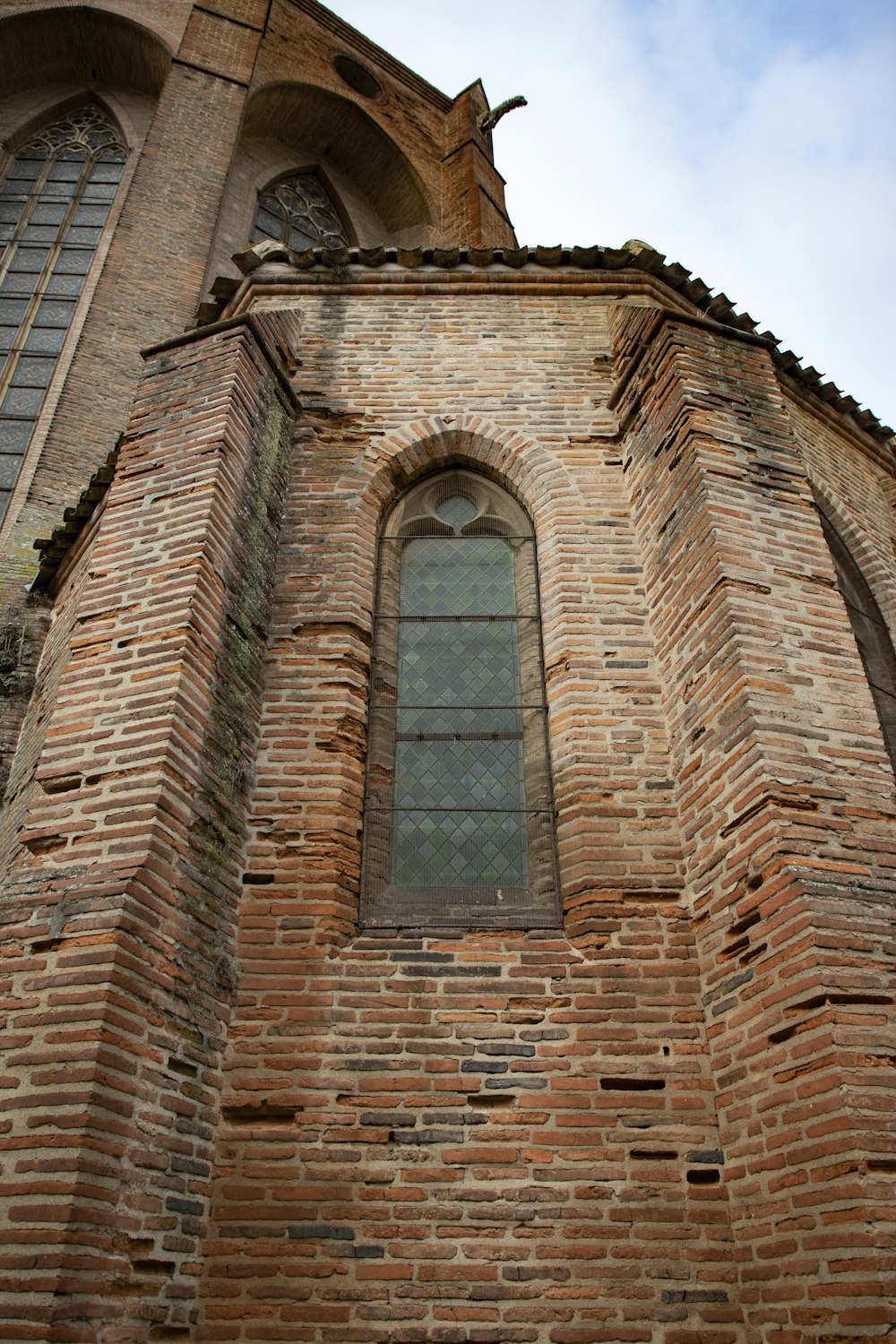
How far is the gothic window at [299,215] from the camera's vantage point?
12680mm

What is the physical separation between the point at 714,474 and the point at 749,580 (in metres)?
0.73

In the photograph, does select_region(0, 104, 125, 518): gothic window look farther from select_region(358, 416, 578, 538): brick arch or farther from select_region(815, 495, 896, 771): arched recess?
select_region(815, 495, 896, 771): arched recess

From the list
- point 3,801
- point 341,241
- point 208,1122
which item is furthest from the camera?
point 341,241

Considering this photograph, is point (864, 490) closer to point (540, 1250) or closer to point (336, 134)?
point (540, 1250)

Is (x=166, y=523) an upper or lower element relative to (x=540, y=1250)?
upper

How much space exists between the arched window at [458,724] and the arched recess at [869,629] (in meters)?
2.28

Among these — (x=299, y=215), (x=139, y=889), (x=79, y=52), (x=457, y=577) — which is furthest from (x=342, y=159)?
(x=139, y=889)

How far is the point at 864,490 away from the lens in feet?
25.7

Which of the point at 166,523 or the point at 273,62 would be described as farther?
the point at 273,62

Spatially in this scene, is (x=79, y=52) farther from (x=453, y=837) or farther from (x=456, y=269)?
(x=453, y=837)

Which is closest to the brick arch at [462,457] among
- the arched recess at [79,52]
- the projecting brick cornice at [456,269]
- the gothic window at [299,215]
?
the projecting brick cornice at [456,269]

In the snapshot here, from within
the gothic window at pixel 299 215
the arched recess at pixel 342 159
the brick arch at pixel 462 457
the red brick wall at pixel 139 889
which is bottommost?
the red brick wall at pixel 139 889

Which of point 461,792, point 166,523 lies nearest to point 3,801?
point 166,523

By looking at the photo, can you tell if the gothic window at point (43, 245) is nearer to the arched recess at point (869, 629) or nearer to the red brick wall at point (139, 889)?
the red brick wall at point (139, 889)
